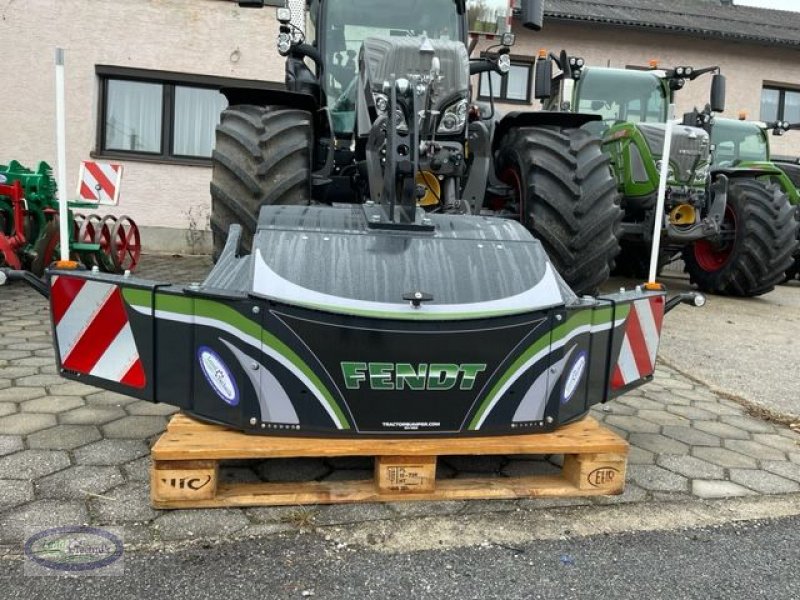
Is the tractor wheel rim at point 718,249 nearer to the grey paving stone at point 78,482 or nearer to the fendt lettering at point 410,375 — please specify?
the fendt lettering at point 410,375

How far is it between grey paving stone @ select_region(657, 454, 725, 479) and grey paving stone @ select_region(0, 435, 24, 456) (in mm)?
2754

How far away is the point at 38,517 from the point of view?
2363 mm

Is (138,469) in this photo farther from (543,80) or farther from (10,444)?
(543,80)

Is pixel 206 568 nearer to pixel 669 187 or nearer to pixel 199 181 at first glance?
pixel 669 187

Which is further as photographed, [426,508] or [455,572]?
[426,508]

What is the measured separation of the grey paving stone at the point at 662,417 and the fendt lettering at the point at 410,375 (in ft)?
5.58

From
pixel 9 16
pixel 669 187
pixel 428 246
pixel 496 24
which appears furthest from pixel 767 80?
pixel 428 246

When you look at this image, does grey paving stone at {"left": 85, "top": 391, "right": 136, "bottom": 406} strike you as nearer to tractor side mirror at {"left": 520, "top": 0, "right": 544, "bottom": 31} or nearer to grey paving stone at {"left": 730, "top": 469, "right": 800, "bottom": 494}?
grey paving stone at {"left": 730, "top": 469, "right": 800, "bottom": 494}

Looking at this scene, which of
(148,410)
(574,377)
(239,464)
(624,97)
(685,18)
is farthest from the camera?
(685,18)

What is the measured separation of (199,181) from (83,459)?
8.33 metres

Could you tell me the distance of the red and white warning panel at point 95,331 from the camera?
260 cm

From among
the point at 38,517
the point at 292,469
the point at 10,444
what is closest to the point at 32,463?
the point at 10,444

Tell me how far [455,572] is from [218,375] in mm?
1045

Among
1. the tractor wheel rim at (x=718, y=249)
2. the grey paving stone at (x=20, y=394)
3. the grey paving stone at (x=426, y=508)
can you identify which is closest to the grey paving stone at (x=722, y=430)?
the grey paving stone at (x=426, y=508)
